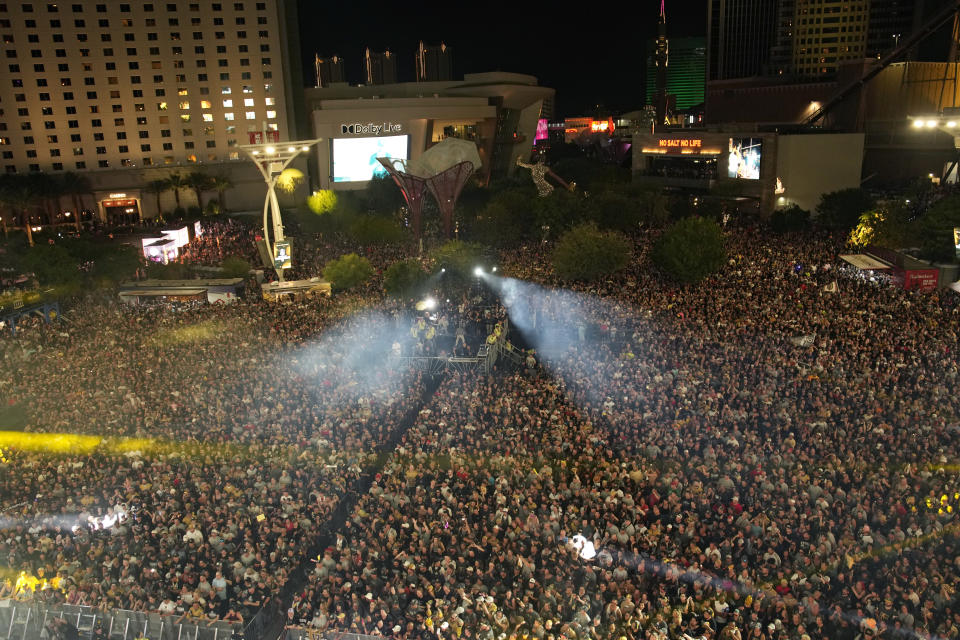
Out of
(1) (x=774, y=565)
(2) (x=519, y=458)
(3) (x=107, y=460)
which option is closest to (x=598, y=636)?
(1) (x=774, y=565)

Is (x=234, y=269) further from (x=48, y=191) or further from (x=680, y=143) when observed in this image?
(x=680, y=143)

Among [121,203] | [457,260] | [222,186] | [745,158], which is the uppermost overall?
[745,158]

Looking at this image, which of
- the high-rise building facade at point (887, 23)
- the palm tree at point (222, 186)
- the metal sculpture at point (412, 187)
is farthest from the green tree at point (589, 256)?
the high-rise building facade at point (887, 23)

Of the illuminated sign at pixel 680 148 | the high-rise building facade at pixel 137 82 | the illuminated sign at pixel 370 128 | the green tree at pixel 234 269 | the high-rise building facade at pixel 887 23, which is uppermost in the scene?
the high-rise building facade at pixel 887 23

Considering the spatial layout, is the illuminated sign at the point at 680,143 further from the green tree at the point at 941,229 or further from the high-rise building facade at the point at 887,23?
the high-rise building facade at the point at 887,23

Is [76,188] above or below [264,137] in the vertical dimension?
below

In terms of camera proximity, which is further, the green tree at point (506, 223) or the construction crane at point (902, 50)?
the construction crane at point (902, 50)

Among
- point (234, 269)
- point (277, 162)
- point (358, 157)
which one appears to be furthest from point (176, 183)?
point (277, 162)

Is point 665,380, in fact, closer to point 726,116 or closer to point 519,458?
point 519,458
